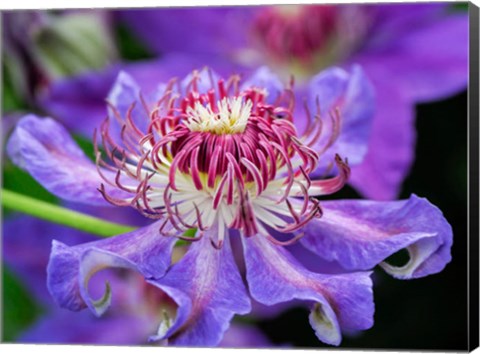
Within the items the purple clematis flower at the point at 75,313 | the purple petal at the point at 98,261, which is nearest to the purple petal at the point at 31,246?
the purple clematis flower at the point at 75,313

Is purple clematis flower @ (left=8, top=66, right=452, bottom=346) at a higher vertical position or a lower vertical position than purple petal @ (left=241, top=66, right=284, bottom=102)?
lower

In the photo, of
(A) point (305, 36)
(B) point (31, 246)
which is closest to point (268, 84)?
(A) point (305, 36)

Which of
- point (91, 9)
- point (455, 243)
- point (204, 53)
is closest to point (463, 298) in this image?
point (455, 243)

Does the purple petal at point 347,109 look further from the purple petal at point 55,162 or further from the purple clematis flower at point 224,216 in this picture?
the purple petal at point 55,162

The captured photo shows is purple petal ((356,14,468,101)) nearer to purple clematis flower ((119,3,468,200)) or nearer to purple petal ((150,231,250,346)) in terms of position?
purple clematis flower ((119,3,468,200))

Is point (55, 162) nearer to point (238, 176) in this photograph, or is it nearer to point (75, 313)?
point (238, 176)

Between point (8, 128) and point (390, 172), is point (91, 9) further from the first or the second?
point (390, 172)

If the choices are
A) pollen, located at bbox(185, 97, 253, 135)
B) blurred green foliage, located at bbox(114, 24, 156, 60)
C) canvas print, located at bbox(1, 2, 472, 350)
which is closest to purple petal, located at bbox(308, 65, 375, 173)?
canvas print, located at bbox(1, 2, 472, 350)
